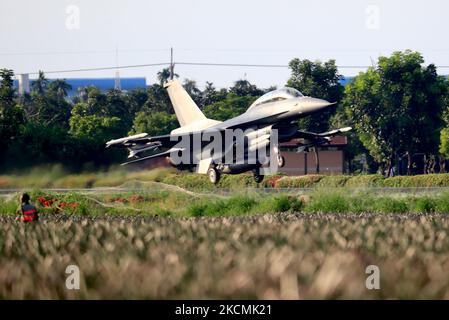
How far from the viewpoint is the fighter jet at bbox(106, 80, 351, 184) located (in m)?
50.0

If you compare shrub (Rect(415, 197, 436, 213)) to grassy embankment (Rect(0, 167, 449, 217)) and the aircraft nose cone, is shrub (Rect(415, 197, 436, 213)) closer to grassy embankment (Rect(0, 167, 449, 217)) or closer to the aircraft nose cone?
grassy embankment (Rect(0, 167, 449, 217))

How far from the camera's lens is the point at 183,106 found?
62.5 m

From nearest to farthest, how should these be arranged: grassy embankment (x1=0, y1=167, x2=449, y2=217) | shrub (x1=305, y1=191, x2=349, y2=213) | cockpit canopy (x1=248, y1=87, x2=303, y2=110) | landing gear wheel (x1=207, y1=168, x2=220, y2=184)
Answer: shrub (x1=305, y1=191, x2=349, y2=213) → grassy embankment (x1=0, y1=167, x2=449, y2=217) → cockpit canopy (x1=248, y1=87, x2=303, y2=110) → landing gear wheel (x1=207, y1=168, x2=220, y2=184)

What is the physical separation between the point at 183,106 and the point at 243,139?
1203 centimetres

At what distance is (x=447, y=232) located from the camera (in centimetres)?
2156

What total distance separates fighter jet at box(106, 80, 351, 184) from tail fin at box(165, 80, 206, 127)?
322 centimetres

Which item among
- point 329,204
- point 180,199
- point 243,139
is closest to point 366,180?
point 243,139

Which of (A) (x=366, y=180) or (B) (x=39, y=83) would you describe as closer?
(A) (x=366, y=180)

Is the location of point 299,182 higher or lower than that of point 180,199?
lower

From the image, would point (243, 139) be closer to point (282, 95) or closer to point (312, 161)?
point (282, 95)

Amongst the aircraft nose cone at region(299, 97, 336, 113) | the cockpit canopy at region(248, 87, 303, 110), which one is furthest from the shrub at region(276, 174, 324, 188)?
the aircraft nose cone at region(299, 97, 336, 113)

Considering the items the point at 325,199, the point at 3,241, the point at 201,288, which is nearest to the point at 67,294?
the point at 201,288

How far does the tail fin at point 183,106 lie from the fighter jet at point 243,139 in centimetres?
322

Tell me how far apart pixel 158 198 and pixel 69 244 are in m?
25.9
